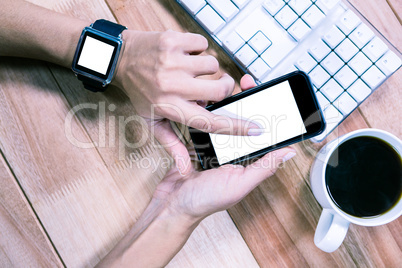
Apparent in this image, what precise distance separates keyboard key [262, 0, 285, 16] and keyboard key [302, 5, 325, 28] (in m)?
0.04

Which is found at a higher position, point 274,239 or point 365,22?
point 365,22

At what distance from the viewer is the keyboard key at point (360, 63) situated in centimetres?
46

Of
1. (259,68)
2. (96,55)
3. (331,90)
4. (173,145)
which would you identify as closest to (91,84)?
(96,55)

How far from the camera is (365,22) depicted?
1.54ft

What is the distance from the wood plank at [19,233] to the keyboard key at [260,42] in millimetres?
451

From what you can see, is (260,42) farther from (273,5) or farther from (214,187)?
(214,187)

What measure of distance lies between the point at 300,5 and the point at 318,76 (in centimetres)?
11

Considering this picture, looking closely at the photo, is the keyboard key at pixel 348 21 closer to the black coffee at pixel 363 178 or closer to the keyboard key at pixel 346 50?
the keyboard key at pixel 346 50

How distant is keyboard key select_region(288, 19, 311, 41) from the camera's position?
464 millimetres

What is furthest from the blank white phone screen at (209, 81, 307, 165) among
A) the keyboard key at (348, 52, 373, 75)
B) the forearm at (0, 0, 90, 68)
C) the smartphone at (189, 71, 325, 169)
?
the forearm at (0, 0, 90, 68)

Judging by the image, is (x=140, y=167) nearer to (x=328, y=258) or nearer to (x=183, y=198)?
(x=183, y=198)

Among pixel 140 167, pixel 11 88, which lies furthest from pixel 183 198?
pixel 11 88

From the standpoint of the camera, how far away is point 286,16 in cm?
47

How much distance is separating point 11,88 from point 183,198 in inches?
13.5
